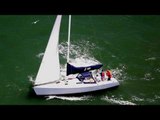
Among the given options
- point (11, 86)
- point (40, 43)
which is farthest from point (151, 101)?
point (40, 43)

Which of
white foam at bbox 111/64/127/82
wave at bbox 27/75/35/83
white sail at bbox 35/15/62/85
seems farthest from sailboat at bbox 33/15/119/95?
wave at bbox 27/75/35/83

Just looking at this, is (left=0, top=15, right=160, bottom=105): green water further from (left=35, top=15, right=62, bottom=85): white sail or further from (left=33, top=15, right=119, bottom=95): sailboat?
(left=35, top=15, right=62, bottom=85): white sail

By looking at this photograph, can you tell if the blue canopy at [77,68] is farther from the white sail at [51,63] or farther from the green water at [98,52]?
the green water at [98,52]

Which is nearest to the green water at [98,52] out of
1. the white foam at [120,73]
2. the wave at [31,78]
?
the white foam at [120,73]

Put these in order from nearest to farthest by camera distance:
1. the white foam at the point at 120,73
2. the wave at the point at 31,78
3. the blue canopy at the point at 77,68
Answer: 1. the blue canopy at the point at 77,68
2. the wave at the point at 31,78
3. the white foam at the point at 120,73

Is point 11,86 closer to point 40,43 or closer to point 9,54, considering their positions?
point 9,54

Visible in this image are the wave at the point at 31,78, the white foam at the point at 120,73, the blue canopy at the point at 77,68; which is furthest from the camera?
the white foam at the point at 120,73

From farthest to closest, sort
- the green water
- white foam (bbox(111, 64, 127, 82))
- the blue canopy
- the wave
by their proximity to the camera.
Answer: white foam (bbox(111, 64, 127, 82)) < the wave < the blue canopy < the green water
